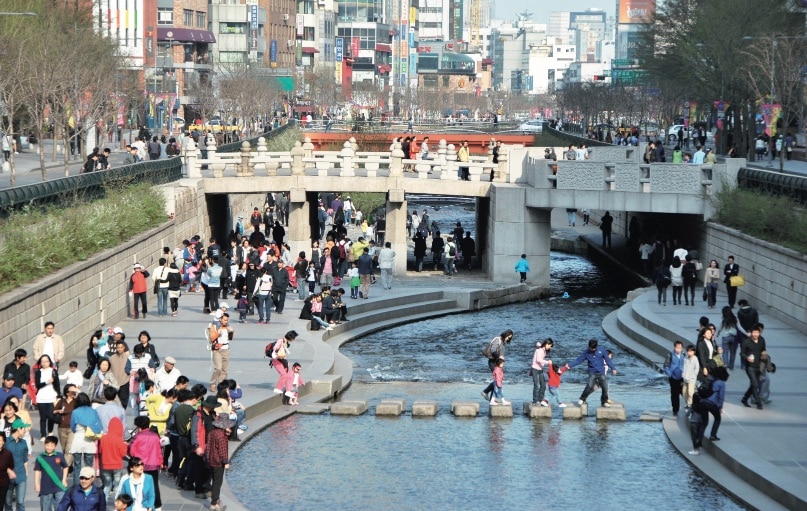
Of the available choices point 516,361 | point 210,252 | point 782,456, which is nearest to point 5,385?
point 782,456

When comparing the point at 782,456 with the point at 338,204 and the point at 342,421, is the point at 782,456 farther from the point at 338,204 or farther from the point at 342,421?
the point at 338,204

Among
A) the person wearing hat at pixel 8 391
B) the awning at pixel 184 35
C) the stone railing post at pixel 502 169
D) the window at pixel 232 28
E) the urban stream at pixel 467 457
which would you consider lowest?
the urban stream at pixel 467 457

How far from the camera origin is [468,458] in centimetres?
2225

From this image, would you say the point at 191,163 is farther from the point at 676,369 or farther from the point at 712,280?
the point at 676,369

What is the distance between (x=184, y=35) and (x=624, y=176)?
8406cm

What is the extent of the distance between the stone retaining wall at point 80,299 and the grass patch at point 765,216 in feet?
51.9

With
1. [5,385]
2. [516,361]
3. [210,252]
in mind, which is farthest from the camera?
[210,252]

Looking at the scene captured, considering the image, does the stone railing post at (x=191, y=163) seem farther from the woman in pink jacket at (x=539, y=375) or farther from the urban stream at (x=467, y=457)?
the woman in pink jacket at (x=539, y=375)

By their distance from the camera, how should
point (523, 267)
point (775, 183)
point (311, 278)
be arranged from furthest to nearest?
point (523, 267)
point (775, 183)
point (311, 278)

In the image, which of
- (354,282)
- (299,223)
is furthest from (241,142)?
(354,282)

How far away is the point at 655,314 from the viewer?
36.2m

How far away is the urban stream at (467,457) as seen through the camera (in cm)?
1991

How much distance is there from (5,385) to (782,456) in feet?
37.0

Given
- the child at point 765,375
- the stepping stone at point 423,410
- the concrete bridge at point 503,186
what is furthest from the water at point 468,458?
the concrete bridge at point 503,186
